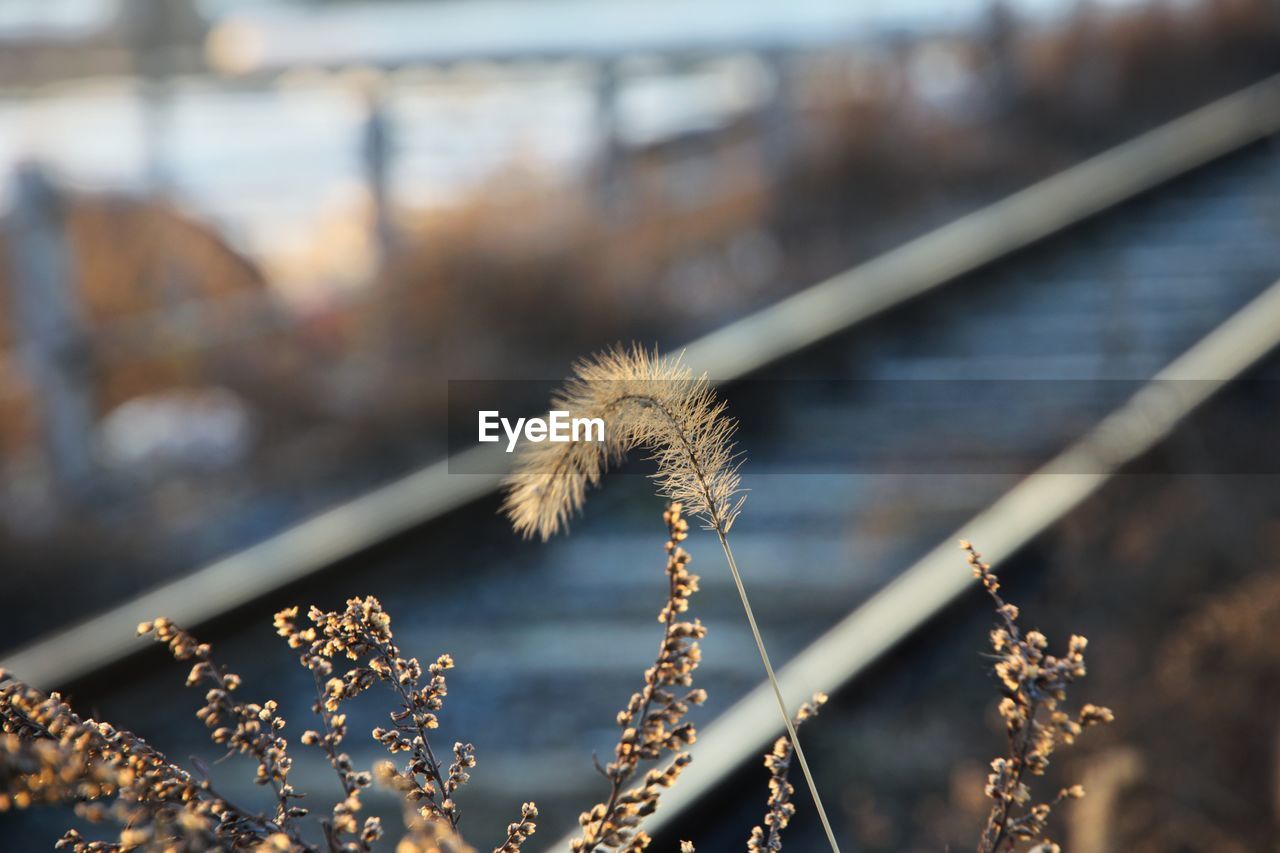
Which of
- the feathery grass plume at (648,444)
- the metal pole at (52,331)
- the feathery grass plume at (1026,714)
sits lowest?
the feathery grass plume at (1026,714)

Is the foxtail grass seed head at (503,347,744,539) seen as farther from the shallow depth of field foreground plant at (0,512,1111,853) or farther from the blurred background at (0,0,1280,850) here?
the blurred background at (0,0,1280,850)

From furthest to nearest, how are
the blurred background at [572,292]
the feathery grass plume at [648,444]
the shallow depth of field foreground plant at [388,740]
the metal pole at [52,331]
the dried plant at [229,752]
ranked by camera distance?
the metal pole at [52,331] → the blurred background at [572,292] → the feathery grass plume at [648,444] → the shallow depth of field foreground plant at [388,740] → the dried plant at [229,752]

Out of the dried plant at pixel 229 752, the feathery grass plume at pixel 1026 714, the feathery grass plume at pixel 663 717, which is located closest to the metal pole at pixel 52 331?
the dried plant at pixel 229 752

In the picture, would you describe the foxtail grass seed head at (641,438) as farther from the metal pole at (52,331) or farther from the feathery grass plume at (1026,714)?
the metal pole at (52,331)

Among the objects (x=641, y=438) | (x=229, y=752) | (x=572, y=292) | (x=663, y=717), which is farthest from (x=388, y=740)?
(x=572, y=292)

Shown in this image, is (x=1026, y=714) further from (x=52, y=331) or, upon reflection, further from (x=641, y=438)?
(x=52, y=331)

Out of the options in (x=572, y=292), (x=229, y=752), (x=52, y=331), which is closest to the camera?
(x=229, y=752)

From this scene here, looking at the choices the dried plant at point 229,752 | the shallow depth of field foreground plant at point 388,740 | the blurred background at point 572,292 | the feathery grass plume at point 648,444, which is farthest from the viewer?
the blurred background at point 572,292

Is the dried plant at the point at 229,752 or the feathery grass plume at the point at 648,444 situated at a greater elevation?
the feathery grass plume at the point at 648,444
